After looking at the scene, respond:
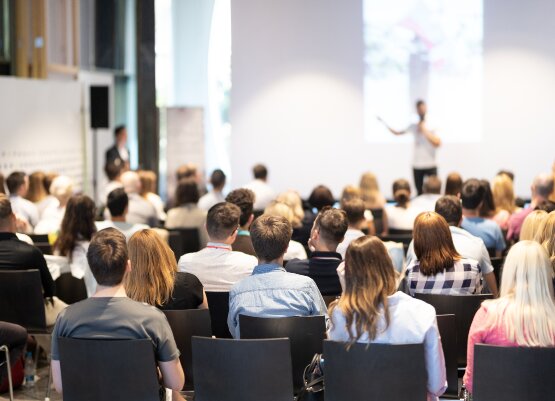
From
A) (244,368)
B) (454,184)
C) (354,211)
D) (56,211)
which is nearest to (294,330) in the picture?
(244,368)

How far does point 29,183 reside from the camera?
8.59 metres

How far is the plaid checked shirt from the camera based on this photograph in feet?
15.2

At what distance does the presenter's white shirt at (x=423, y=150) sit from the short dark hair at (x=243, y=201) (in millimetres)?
6719

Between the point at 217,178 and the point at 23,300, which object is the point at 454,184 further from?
the point at 23,300

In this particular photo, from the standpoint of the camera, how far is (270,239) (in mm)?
4207

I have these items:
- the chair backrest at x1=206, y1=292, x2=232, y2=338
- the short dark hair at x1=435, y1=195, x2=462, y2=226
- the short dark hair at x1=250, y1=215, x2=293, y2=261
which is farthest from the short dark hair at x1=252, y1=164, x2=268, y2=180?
the short dark hair at x1=250, y1=215, x2=293, y2=261

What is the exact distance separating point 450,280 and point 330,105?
357 inches

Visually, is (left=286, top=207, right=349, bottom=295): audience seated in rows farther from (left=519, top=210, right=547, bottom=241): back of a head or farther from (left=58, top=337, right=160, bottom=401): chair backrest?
(left=58, top=337, right=160, bottom=401): chair backrest

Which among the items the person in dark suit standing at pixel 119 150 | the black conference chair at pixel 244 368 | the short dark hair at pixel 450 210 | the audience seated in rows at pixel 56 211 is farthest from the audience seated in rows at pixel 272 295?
the person in dark suit standing at pixel 119 150

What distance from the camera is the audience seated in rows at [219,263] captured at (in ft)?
15.9

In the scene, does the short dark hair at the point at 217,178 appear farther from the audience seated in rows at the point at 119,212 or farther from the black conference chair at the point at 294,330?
the black conference chair at the point at 294,330

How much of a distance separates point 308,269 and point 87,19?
34.9 ft

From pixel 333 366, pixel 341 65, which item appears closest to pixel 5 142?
pixel 341 65

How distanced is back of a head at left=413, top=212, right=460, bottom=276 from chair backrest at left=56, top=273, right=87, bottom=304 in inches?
99.4
